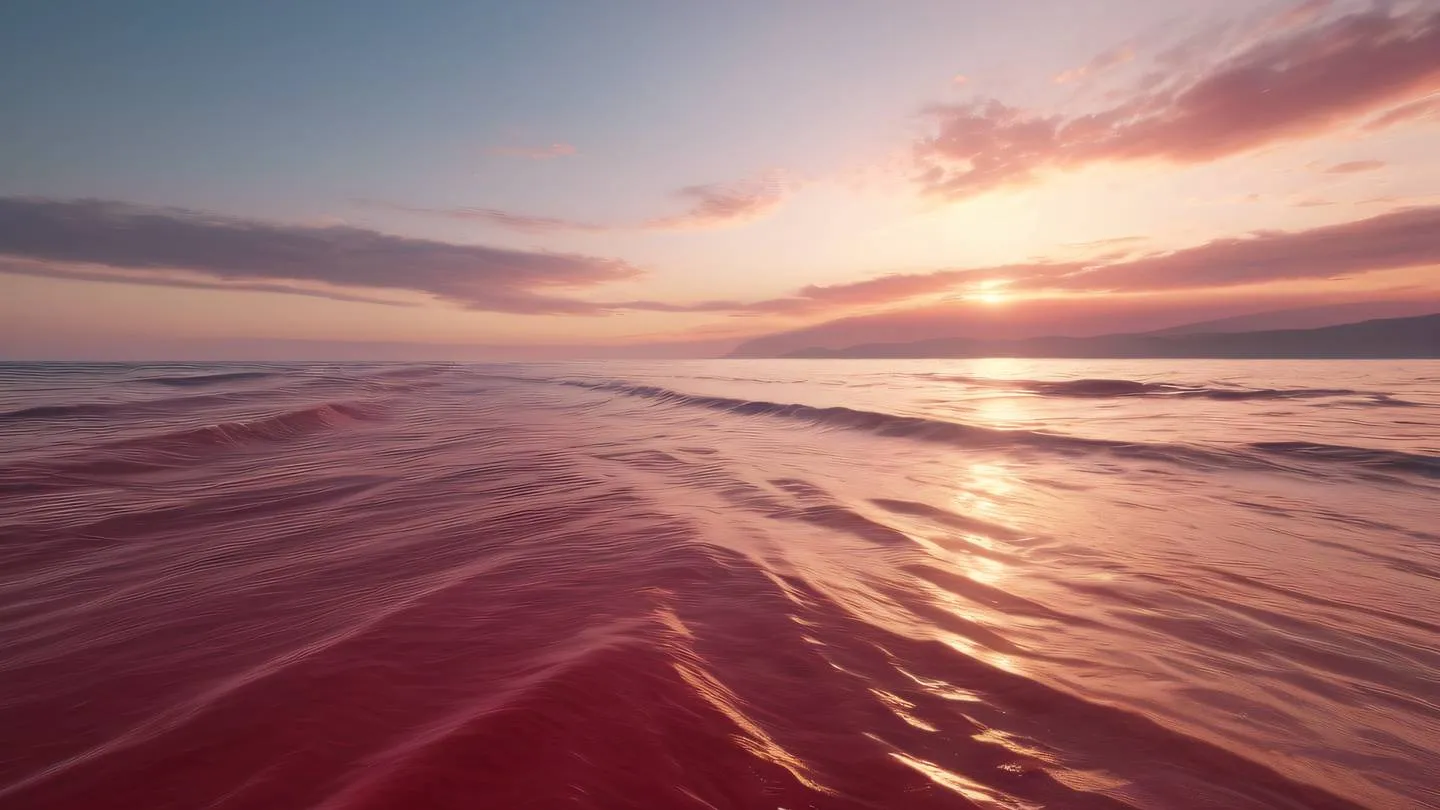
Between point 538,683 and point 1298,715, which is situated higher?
point 538,683

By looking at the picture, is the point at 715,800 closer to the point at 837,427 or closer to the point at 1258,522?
the point at 1258,522

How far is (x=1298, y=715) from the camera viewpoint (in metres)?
2.56

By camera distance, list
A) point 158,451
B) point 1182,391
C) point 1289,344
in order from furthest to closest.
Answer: point 1289,344 < point 1182,391 < point 158,451

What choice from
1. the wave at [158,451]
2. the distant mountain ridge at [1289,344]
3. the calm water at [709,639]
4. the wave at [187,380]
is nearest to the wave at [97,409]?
the wave at [158,451]

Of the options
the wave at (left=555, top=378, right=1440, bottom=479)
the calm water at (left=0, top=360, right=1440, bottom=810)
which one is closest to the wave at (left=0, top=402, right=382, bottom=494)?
the calm water at (left=0, top=360, right=1440, bottom=810)

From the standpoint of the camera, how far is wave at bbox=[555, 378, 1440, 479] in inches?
345

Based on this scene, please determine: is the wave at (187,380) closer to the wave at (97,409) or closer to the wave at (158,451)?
the wave at (97,409)

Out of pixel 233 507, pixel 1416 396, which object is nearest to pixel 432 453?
pixel 233 507

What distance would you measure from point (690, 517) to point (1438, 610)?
209 inches

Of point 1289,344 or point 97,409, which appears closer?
point 97,409

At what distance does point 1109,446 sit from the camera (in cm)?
1053

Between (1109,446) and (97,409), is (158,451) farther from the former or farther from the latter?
(1109,446)

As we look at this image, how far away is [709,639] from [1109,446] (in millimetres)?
10284

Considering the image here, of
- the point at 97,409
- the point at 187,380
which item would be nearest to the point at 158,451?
the point at 97,409
